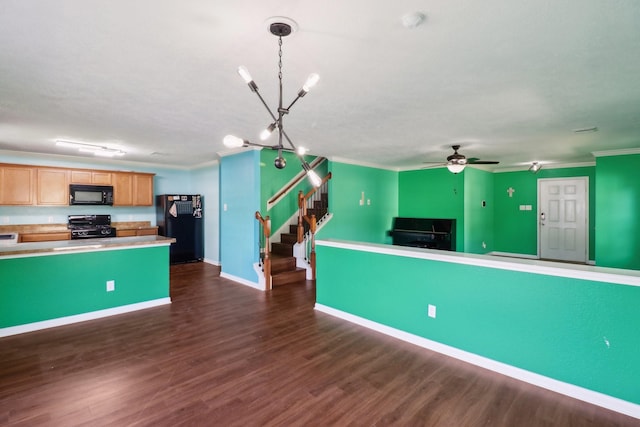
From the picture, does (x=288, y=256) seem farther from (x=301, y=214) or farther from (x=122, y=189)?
(x=122, y=189)

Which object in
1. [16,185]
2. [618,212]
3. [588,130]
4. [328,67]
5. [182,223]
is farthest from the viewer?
[182,223]

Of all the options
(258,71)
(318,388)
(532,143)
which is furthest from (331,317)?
(532,143)

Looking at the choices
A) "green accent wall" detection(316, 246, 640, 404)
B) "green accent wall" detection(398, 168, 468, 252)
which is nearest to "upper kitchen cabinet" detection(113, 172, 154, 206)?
"green accent wall" detection(316, 246, 640, 404)

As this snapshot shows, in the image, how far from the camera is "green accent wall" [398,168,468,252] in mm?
7016

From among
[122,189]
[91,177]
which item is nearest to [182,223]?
[122,189]

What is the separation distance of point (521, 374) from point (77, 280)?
4755mm

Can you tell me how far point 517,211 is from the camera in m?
7.84

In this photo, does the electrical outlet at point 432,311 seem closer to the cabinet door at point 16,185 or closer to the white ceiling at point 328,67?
the white ceiling at point 328,67

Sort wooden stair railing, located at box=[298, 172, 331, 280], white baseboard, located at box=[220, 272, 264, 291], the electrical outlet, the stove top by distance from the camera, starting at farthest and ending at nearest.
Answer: the stove top, wooden stair railing, located at box=[298, 172, 331, 280], white baseboard, located at box=[220, 272, 264, 291], the electrical outlet

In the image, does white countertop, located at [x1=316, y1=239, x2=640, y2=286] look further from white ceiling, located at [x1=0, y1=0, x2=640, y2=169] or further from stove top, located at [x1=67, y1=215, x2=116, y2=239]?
stove top, located at [x1=67, y1=215, x2=116, y2=239]

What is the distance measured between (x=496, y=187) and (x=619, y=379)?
6.79 metres

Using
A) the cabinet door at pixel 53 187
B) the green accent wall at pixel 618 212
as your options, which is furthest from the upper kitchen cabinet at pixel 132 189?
the green accent wall at pixel 618 212

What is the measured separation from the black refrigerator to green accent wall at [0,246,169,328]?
8.80 ft

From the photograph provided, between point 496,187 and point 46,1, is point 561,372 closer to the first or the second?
point 46,1
